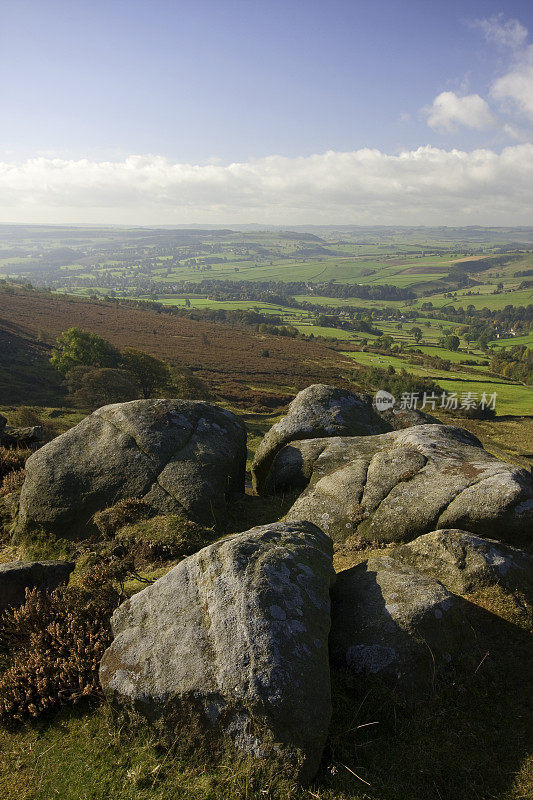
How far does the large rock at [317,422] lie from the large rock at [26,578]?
9052mm

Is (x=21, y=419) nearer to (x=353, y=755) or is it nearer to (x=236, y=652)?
(x=236, y=652)

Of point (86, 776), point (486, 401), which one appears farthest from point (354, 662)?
point (486, 401)

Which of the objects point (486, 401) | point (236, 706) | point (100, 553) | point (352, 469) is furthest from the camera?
point (486, 401)

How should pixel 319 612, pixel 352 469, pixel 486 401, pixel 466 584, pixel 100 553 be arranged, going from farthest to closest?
1. pixel 486 401
2. pixel 352 469
3. pixel 100 553
4. pixel 466 584
5. pixel 319 612

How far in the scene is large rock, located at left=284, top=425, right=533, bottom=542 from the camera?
1067 cm

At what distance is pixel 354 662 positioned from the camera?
7406 millimetres

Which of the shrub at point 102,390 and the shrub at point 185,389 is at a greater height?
the shrub at point 102,390

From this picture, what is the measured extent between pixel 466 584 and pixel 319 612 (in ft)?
12.9

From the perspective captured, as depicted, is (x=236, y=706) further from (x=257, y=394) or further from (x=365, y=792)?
(x=257, y=394)

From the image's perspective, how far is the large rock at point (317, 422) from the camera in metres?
19.1

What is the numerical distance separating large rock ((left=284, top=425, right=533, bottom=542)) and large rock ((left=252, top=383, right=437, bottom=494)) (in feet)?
9.67

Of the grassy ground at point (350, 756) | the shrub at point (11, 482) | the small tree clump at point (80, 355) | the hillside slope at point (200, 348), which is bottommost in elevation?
the hillside slope at point (200, 348)

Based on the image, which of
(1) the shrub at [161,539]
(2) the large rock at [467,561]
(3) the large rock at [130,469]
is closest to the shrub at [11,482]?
(3) the large rock at [130,469]

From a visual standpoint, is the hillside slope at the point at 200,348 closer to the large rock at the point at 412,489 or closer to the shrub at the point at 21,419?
the shrub at the point at 21,419
